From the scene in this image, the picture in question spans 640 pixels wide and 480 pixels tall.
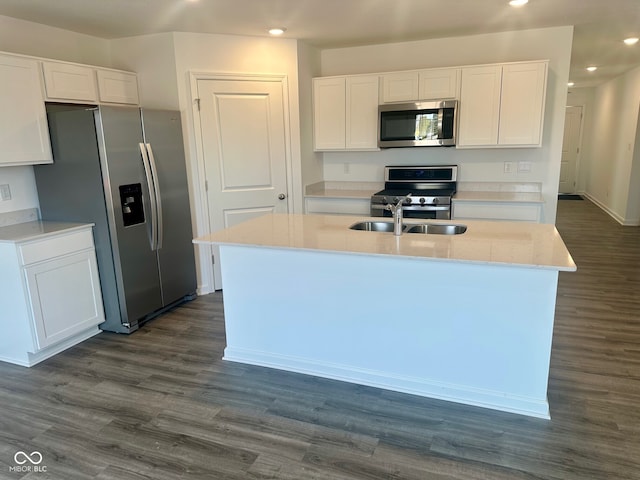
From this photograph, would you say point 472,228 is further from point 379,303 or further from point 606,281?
point 606,281

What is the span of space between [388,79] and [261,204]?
5.94ft

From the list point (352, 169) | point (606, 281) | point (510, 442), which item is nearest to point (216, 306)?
point (352, 169)

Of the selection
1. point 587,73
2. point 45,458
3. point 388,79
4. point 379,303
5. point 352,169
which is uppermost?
point 587,73

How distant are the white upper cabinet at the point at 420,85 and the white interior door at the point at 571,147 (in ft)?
22.6

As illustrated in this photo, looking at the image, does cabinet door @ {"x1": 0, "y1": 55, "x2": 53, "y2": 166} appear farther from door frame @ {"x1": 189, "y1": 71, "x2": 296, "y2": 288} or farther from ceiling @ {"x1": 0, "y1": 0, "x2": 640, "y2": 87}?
door frame @ {"x1": 189, "y1": 71, "x2": 296, "y2": 288}

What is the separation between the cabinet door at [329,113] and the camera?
4566mm

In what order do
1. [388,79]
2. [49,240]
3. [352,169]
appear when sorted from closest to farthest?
[49,240]
[388,79]
[352,169]

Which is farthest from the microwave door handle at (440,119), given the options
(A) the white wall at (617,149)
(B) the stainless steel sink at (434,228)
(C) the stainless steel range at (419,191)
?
(A) the white wall at (617,149)

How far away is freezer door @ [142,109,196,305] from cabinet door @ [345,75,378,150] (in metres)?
1.75

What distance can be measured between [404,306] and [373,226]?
797mm

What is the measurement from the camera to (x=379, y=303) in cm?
255

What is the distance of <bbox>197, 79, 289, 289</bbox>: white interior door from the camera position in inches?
162

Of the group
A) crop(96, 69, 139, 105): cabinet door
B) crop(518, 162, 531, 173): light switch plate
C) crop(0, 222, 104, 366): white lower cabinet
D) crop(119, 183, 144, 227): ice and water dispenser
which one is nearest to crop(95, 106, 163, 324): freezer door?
crop(119, 183, 144, 227): ice and water dispenser

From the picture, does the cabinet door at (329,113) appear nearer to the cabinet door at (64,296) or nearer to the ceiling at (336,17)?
the ceiling at (336,17)
